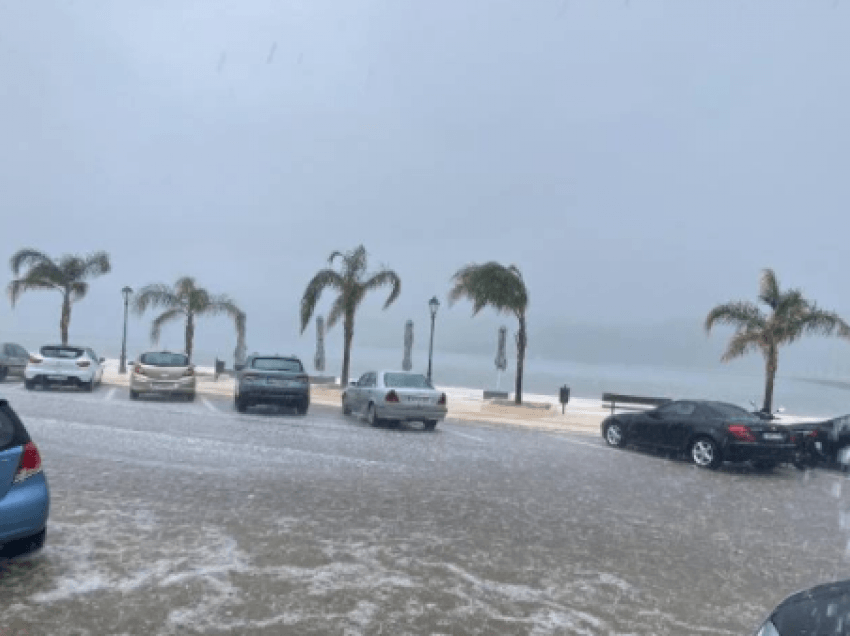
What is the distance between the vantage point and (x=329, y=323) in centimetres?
3072

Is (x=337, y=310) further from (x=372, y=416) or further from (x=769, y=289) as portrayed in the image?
(x=769, y=289)

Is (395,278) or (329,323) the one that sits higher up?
(395,278)

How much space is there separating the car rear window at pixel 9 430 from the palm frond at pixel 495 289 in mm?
20203

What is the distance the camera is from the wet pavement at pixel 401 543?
4961 millimetres

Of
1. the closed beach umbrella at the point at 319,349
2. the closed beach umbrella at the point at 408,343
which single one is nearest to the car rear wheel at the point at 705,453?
the closed beach umbrella at the point at 408,343

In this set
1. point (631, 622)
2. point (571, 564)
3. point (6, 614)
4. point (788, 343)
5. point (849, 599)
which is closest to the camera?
point (849, 599)

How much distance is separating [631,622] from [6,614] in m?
4.25

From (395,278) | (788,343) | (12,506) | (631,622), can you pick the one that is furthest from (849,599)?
(395,278)

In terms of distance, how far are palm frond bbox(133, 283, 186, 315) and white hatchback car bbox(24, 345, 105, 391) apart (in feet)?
48.7

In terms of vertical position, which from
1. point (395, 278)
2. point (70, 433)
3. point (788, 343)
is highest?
point (395, 278)

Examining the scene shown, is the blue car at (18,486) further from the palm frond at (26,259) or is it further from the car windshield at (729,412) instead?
the palm frond at (26,259)

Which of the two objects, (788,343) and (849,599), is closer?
(849,599)

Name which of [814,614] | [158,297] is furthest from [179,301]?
[814,614]

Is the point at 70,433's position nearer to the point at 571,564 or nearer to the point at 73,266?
the point at 571,564
